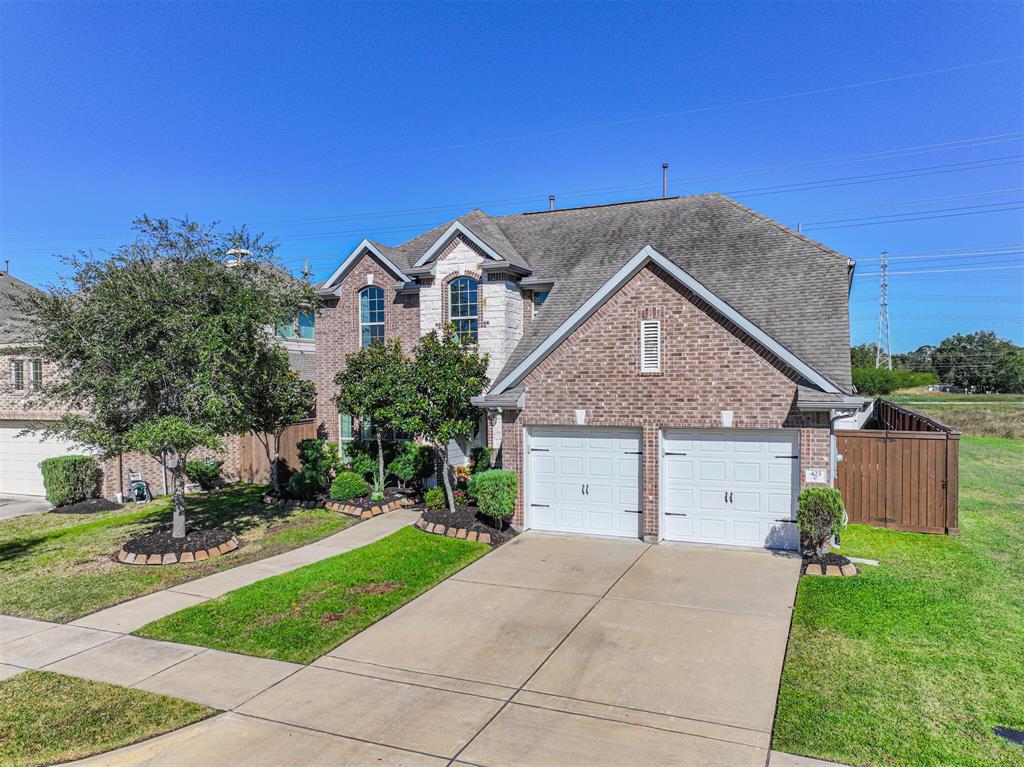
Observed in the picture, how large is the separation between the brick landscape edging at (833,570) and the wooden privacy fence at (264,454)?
14.6 m

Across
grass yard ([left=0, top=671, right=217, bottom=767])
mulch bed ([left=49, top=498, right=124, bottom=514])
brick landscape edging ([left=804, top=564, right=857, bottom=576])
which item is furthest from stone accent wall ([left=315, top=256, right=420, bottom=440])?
grass yard ([left=0, top=671, right=217, bottom=767])

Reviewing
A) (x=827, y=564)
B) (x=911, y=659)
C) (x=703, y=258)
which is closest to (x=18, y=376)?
(x=703, y=258)

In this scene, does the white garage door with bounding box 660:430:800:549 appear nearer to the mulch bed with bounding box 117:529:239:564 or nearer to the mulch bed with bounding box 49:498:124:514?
→ the mulch bed with bounding box 117:529:239:564

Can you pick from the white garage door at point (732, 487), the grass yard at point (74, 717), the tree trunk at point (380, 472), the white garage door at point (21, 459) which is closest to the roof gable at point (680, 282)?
the white garage door at point (732, 487)

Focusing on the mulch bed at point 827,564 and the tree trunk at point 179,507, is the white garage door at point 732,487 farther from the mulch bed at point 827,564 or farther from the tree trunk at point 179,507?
Answer: the tree trunk at point 179,507

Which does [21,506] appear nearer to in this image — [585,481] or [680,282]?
[585,481]

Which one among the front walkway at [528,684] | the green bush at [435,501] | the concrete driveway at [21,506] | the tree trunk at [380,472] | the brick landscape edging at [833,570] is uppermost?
the tree trunk at [380,472]

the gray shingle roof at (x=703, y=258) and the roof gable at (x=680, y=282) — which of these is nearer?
the roof gable at (x=680, y=282)

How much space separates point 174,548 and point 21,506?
30.7 feet

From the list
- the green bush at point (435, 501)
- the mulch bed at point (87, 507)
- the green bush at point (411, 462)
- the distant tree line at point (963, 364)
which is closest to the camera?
the green bush at point (435, 501)

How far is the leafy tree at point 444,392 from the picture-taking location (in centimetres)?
1421

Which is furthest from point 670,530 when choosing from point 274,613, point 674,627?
point 274,613

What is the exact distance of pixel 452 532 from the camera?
1346 cm

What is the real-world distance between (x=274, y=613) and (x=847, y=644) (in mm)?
7626
